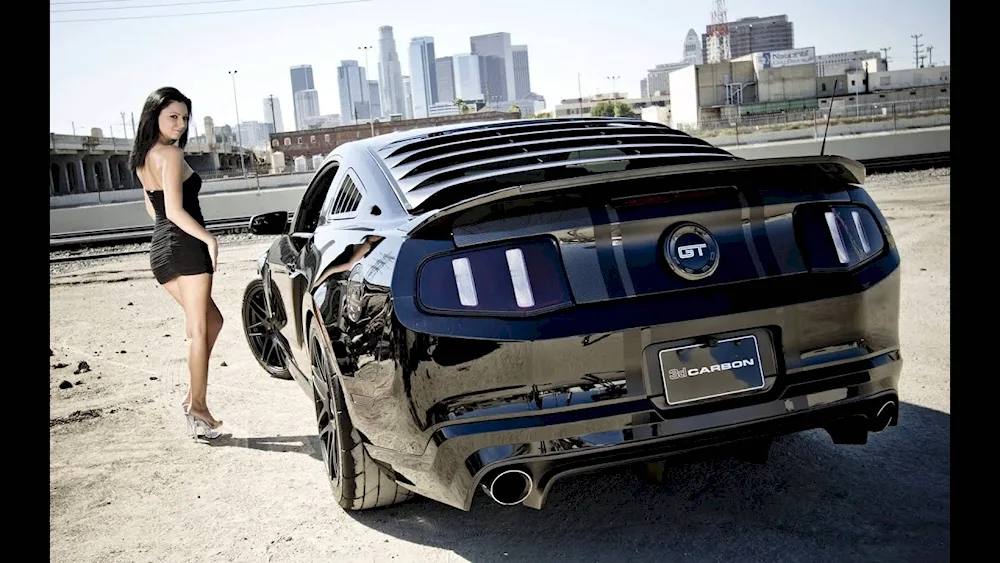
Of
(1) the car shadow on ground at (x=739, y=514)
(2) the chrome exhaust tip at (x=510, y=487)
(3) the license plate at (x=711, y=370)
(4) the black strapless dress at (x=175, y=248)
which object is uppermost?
(4) the black strapless dress at (x=175, y=248)

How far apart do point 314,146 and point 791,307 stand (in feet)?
437

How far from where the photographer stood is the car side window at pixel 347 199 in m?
4.04

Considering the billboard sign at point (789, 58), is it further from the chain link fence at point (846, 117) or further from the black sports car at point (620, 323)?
the black sports car at point (620, 323)

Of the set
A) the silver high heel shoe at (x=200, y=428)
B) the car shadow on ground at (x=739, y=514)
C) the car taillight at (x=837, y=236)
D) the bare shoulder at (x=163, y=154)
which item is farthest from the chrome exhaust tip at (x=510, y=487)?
the bare shoulder at (x=163, y=154)

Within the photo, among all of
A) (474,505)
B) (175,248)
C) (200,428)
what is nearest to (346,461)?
(474,505)

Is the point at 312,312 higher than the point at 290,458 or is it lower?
higher

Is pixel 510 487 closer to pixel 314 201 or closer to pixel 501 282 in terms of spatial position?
pixel 501 282

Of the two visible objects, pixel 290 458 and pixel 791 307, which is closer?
pixel 791 307

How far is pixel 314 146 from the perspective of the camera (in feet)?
433

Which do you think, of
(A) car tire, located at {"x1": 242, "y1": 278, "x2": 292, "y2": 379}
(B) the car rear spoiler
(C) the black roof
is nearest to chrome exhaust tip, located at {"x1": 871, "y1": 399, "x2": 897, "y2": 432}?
(B) the car rear spoiler

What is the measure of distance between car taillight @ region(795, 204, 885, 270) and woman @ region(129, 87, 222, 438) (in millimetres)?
3303

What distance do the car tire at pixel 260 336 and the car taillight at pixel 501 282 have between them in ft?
11.7
